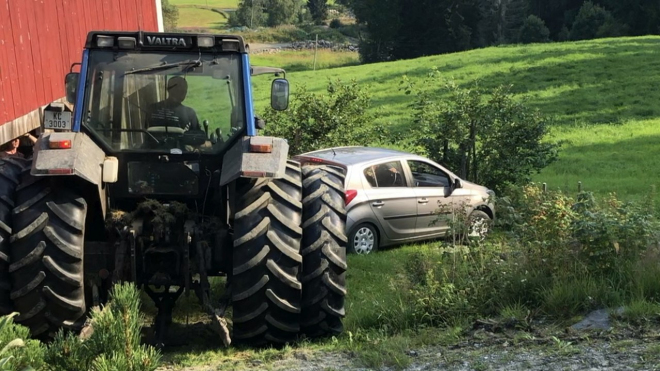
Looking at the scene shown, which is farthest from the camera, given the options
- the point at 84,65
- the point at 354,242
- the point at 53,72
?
the point at 53,72

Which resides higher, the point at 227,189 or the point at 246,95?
the point at 246,95

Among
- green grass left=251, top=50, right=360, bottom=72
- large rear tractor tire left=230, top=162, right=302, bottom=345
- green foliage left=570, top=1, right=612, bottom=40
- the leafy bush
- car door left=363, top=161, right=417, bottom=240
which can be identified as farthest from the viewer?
green grass left=251, top=50, right=360, bottom=72

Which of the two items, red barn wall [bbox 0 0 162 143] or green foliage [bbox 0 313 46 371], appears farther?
red barn wall [bbox 0 0 162 143]

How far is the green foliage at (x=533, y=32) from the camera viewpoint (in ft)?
208

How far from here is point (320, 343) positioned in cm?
703

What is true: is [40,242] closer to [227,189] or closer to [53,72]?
[227,189]

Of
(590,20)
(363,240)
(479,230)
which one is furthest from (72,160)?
(590,20)

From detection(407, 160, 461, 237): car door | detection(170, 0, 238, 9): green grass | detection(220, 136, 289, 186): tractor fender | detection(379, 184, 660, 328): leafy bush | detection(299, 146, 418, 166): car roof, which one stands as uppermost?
detection(170, 0, 238, 9): green grass

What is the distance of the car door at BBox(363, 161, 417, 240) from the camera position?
12.7 m

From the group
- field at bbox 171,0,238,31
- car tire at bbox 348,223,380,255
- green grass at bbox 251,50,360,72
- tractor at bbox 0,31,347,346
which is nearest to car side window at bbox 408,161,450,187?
car tire at bbox 348,223,380,255

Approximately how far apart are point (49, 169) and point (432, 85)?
31689mm

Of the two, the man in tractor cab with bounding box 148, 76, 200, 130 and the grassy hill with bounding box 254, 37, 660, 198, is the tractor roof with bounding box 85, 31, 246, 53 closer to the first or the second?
the man in tractor cab with bounding box 148, 76, 200, 130

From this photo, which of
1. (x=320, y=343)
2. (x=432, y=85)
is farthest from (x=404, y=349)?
(x=432, y=85)

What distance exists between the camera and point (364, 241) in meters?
12.6
